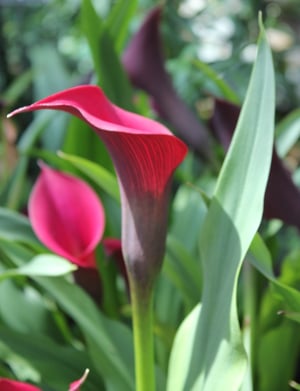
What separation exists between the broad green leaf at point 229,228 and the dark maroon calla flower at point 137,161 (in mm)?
30

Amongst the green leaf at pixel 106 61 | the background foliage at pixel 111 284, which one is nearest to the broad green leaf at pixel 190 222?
the background foliage at pixel 111 284

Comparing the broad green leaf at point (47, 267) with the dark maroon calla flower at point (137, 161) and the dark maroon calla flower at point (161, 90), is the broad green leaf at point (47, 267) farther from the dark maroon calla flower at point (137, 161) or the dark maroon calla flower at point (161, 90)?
the dark maroon calla flower at point (161, 90)

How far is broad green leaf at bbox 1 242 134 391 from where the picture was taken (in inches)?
15.7

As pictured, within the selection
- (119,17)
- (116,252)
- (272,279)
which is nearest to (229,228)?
(272,279)

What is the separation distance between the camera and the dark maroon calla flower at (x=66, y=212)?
0.42 m

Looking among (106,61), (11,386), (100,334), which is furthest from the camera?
(106,61)

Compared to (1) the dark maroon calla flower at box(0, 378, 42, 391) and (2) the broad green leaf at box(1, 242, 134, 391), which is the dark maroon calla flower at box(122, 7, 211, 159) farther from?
(1) the dark maroon calla flower at box(0, 378, 42, 391)

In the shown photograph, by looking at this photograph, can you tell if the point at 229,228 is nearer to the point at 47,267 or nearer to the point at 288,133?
the point at 47,267

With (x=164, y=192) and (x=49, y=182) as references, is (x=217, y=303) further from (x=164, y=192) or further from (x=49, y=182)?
(x=49, y=182)

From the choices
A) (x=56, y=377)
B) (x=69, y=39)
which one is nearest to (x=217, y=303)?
(x=56, y=377)

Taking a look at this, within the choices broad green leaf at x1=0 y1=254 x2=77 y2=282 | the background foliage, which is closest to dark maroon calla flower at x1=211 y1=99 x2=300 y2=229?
the background foliage

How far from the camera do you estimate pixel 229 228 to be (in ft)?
1.09

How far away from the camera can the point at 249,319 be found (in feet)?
1.44

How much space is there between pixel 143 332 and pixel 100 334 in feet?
0.24
